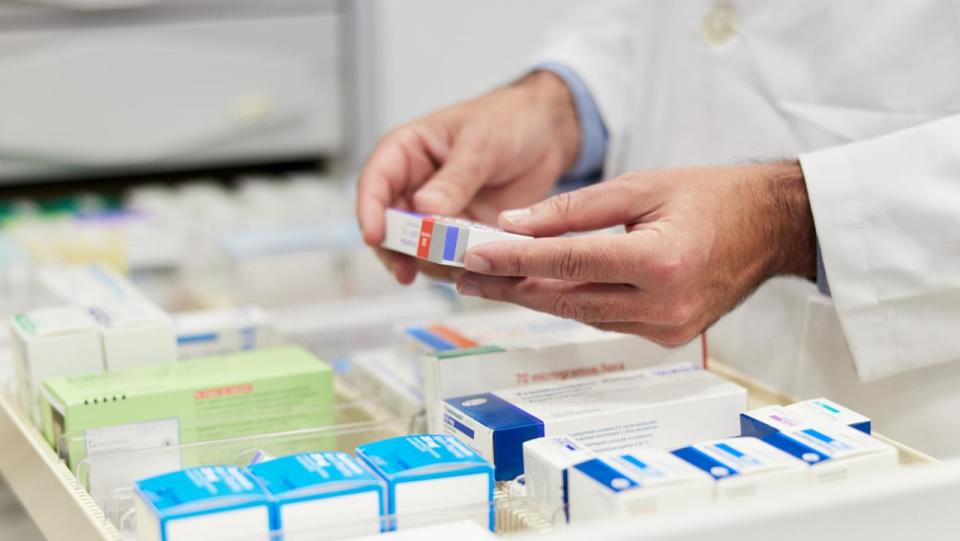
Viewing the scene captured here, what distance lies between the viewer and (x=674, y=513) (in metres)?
0.57

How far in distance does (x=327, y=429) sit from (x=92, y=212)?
0.98m

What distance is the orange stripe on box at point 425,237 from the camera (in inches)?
32.5

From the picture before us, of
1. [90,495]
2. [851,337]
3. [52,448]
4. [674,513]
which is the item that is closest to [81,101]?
[52,448]

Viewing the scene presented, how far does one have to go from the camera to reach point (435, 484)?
2.13ft

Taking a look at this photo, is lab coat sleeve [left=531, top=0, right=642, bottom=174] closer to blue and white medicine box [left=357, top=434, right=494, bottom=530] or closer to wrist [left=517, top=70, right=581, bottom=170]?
wrist [left=517, top=70, right=581, bottom=170]

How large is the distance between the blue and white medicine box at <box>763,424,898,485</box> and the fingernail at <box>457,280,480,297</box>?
0.80ft

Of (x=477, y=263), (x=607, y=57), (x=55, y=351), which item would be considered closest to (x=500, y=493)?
(x=477, y=263)

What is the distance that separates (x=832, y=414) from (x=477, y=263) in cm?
24

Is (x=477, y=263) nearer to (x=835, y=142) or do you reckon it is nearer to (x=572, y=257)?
(x=572, y=257)

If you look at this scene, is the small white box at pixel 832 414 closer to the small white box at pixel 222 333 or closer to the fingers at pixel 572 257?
the fingers at pixel 572 257

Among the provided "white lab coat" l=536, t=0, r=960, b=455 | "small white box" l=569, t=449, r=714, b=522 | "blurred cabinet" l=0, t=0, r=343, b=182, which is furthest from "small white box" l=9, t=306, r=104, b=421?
"blurred cabinet" l=0, t=0, r=343, b=182

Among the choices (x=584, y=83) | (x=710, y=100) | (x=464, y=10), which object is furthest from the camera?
(x=464, y=10)

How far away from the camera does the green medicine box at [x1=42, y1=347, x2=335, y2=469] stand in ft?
2.64

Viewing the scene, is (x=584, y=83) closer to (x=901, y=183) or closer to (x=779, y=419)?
(x=901, y=183)
